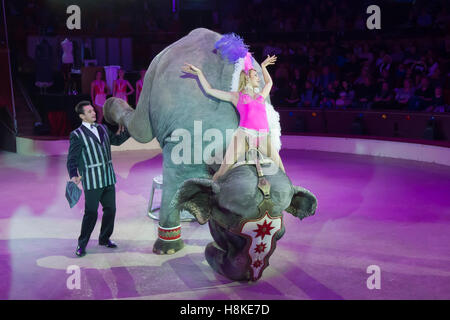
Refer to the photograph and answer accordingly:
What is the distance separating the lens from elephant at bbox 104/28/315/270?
17.0 ft

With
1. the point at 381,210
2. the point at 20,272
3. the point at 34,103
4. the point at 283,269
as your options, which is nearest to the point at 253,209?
the point at 283,269

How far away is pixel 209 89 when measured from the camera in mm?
5199

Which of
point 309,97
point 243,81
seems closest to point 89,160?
point 243,81

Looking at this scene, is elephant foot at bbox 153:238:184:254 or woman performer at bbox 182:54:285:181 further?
elephant foot at bbox 153:238:184:254

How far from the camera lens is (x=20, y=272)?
5191 millimetres

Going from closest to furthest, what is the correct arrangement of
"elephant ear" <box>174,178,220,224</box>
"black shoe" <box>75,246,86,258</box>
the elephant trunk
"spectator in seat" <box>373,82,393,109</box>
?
"elephant ear" <box>174,178,220,224</box> → "black shoe" <box>75,246,86,258</box> → the elephant trunk → "spectator in seat" <box>373,82,393,109</box>

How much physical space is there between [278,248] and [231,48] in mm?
2051

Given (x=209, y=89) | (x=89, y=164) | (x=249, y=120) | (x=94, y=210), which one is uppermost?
(x=209, y=89)

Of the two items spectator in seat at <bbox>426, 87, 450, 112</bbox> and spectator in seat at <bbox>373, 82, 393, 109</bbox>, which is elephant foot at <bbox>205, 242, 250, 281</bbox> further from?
spectator in seat at <bbox>373, 82, 393, 109</bbox>

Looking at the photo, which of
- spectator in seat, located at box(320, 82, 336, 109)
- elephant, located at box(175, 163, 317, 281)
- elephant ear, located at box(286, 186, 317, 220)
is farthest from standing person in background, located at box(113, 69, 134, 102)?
elephant ear, located at box(286, 186, 317, 220)

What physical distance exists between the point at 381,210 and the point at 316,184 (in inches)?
65.4

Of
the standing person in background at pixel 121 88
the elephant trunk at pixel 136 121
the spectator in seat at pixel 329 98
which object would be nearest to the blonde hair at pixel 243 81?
the elephant trunk at pixel 136 121

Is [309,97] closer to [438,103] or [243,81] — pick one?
[438,103]

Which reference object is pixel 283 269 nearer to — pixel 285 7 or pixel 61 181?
pixel 61 181
